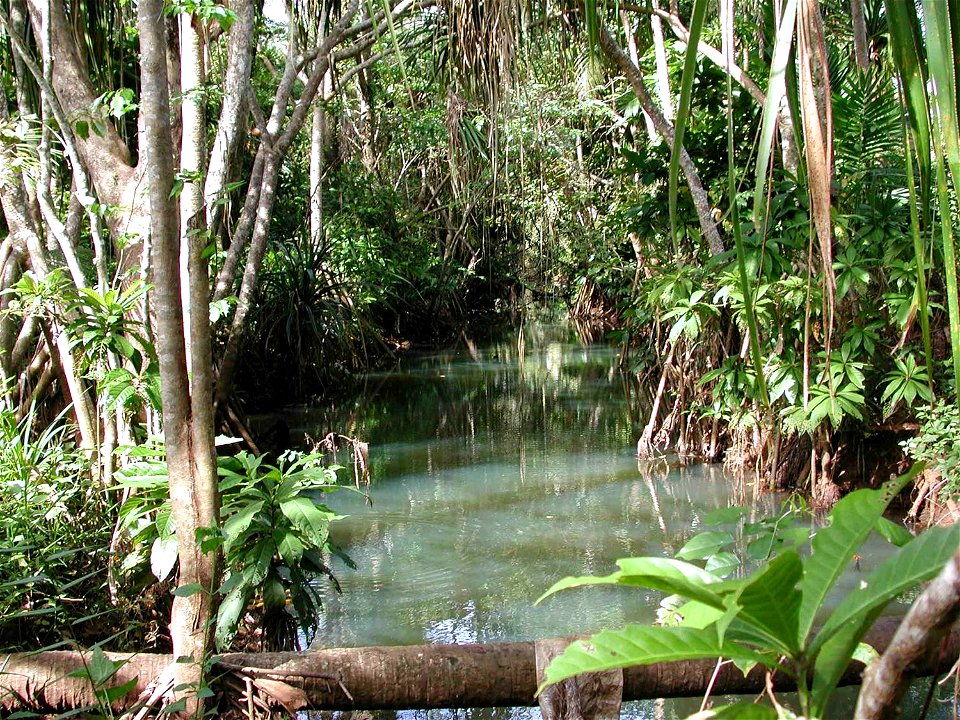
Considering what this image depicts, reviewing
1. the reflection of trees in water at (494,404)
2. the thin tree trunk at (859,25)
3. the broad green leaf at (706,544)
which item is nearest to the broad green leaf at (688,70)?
the broad green leaf at (706,544)

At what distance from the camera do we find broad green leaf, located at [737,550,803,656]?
1.10 m

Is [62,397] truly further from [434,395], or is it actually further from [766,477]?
[434,395]

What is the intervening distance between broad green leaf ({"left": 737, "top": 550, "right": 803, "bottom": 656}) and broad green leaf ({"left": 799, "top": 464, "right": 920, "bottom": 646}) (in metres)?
0.04

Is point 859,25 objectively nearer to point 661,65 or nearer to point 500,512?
point 500,512

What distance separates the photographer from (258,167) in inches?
185

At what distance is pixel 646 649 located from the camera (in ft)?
3.65

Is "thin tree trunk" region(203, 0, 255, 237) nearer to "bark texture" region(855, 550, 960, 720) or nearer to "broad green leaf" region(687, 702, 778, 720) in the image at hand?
"broad green leaf" region(687, 702, 778, 720)

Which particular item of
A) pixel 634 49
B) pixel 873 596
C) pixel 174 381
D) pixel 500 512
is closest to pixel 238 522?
pixel 174 381

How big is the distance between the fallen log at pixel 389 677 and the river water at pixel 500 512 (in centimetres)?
67

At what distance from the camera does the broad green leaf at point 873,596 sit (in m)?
1.08

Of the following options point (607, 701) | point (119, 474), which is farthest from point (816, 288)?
point (119, 474)

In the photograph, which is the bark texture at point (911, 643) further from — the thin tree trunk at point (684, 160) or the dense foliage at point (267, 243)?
the thin tree trunk at point (684, 160)

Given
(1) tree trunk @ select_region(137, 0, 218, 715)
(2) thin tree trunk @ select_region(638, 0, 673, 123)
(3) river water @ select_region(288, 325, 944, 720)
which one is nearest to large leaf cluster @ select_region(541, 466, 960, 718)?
(1) tree trunk @ select_region(137, 0, 218, 715)

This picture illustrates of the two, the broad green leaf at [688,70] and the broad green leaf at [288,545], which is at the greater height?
the broad green leaf at [688,70]
